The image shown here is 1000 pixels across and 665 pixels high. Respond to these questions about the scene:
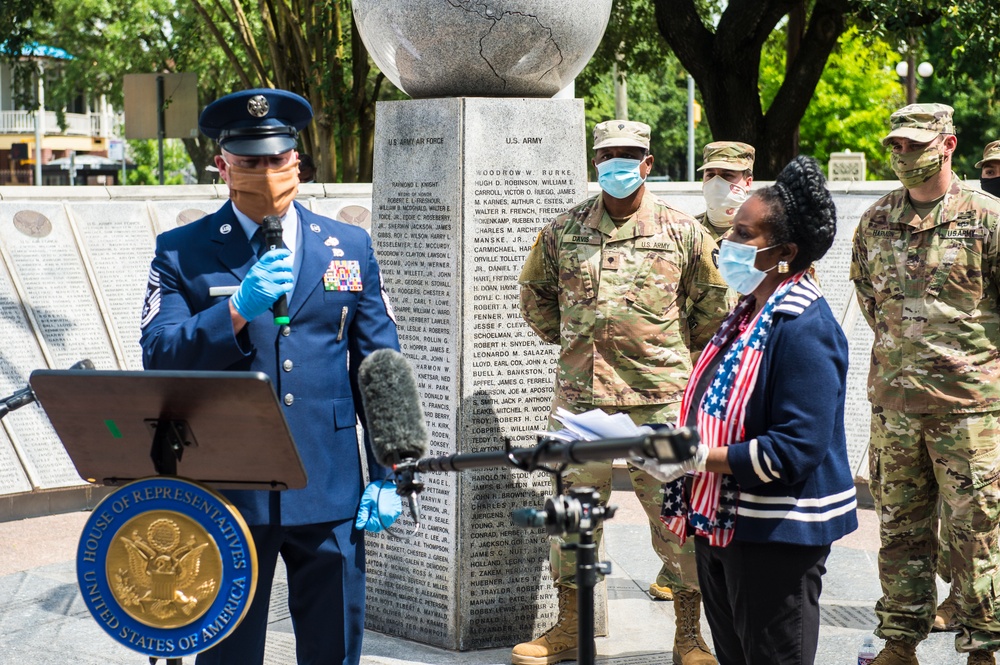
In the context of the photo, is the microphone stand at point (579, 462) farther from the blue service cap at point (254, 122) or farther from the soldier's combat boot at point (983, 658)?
the soldier's combat boot at point (983, 658)

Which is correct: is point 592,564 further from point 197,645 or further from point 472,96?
point 472,96

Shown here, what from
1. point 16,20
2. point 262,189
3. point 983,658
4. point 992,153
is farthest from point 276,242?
point 16,20

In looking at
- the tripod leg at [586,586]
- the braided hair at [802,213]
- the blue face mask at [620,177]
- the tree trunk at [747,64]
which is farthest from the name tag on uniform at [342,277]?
the tree trunk at [747,64]

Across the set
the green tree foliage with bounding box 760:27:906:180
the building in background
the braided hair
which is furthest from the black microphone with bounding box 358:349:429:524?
the building in background

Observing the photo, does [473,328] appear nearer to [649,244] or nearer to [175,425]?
[649,244]

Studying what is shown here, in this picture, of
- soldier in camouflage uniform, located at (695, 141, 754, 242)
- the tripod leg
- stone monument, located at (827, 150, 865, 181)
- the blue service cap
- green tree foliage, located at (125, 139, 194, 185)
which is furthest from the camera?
green tree foliage, located at (125, 139, 194, 185)

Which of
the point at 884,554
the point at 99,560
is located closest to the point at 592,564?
the point at 99,560

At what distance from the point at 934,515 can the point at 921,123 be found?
160cm

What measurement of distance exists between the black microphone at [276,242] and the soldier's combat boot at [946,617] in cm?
388

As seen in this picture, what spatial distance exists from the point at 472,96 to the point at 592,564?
3260 mm

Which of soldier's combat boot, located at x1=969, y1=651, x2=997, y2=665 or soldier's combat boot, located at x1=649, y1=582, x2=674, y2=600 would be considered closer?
soldier's combat boot, located at x1=969, y1=651, x2=997, y2=665

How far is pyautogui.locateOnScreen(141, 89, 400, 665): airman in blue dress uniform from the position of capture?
358 centimetres

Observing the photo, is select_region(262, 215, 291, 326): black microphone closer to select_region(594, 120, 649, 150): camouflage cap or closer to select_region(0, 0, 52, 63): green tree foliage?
select_region(594, 120, 649, 150): camouflage cap

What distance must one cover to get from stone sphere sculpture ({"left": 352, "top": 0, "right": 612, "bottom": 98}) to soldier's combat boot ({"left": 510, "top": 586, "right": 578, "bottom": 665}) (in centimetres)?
220
